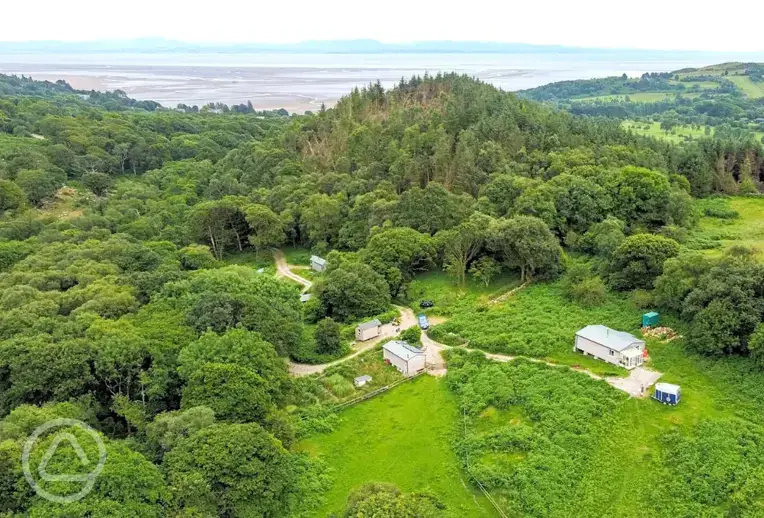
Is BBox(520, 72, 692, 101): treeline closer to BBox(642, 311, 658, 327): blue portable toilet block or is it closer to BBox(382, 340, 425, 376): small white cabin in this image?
BBox(642, 311, 658, 327): blue portable toilet block

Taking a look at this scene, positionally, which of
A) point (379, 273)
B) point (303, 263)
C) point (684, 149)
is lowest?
point (303, 263)

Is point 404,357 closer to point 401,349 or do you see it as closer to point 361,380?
point 401,349

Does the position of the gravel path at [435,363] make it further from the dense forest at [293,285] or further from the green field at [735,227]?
the green field at [735,227]

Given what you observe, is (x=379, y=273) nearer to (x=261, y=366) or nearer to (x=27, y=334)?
(x=261, y=366)

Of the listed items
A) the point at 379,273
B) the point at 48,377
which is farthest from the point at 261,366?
the point at 379,273

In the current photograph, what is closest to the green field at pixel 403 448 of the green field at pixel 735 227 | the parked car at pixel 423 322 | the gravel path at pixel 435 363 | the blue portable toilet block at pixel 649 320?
the gravel path at pixel 435 363

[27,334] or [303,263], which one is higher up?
[27,334]
